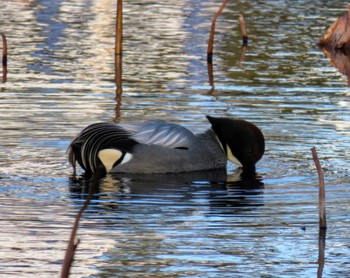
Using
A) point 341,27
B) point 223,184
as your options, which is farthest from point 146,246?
point 341,27

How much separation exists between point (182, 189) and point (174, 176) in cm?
63

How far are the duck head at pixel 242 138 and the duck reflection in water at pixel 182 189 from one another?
180mm

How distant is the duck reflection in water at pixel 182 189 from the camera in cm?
1071

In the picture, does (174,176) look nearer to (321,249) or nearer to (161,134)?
(161,134)

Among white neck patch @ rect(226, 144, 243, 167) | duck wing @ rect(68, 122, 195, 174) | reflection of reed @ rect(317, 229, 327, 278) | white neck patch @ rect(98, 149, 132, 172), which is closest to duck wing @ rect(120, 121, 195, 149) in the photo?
duck wing @ rect(68, 122, 195, 174)

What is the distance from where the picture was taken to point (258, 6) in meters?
29.9

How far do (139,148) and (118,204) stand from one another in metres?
1.32

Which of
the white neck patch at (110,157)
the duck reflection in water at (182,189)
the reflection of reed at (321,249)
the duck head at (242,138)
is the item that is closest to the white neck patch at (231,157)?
the duck head at (242,138)

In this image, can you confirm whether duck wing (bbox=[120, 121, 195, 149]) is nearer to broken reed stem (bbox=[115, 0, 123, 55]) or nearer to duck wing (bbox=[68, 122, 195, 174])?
duck wing (bbox=[68, 122, 195, 174])

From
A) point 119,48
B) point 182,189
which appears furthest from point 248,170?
point 119,48

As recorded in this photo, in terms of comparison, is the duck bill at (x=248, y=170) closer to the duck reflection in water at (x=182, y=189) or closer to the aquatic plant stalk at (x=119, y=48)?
the duck reflection in water at (x=182, y=189)

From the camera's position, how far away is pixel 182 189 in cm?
1126

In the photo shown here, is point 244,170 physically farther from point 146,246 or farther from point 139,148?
point 146,246

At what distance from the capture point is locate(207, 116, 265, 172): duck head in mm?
12266
